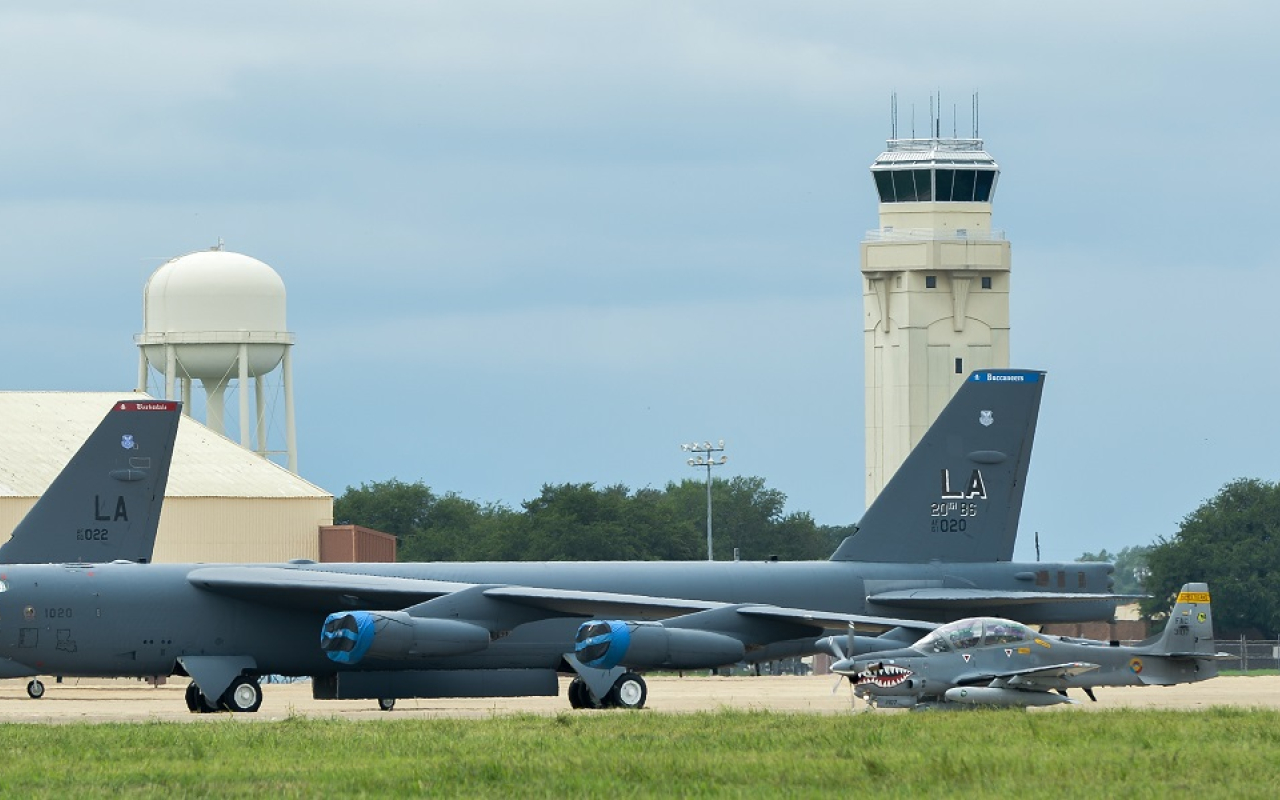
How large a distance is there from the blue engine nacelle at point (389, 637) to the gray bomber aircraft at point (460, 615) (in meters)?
0.03

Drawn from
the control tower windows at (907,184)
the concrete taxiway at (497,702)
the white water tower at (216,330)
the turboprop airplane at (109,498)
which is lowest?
the concrete taxiway at (497,702)

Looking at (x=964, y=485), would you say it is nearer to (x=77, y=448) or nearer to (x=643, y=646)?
(x=643, y=646)

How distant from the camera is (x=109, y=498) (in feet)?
134

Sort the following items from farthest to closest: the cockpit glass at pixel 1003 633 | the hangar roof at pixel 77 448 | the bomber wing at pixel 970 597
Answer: the hangar roof at pixel 77 448, the bomber wing at pixel 970 597, the cockpit glass at pixel 1003 633

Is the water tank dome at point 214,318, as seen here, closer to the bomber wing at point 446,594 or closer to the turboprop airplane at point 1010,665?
the bomber wing at point 446,594

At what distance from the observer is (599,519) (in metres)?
100

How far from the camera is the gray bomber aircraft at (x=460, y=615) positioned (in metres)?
33.3

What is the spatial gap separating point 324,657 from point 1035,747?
14.8 m

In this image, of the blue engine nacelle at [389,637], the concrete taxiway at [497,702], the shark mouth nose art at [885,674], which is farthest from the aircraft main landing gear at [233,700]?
the shark mouth nose art at [885,674]

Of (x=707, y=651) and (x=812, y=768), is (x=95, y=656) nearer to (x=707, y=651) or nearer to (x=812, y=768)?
(x=707, y=651)

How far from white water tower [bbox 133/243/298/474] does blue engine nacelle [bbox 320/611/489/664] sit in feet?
152

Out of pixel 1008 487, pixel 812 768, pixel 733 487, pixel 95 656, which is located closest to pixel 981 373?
pixel 1008 487

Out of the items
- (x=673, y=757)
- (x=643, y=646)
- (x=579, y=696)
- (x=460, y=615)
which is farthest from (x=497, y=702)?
(x=673, y=757)

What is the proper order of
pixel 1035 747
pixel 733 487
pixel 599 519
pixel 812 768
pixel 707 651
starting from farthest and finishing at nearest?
pixel 733 487 → pixel 599 519 → pixel 707 651 → pixel 1035 747 → pixel 812 768
